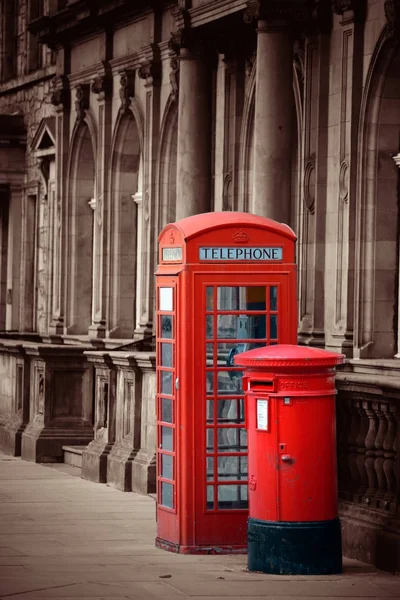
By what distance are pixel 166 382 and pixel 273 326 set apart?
0.91m

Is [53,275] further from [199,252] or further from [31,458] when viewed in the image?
[199,252]

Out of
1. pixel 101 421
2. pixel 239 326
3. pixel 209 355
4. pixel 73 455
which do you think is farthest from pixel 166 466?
pixel 73 455

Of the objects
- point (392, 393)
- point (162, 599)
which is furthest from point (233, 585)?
point (392, 393)

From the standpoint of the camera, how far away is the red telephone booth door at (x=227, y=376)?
12.3m

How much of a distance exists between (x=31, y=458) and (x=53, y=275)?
→ 6.04 meters

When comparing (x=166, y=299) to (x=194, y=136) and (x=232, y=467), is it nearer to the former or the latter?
(x=232, y=467)

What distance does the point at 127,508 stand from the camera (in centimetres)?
1557

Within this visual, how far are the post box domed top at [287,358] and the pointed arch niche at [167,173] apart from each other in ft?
32.1

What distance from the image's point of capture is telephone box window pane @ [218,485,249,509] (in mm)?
12391

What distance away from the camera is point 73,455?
19.5 metres

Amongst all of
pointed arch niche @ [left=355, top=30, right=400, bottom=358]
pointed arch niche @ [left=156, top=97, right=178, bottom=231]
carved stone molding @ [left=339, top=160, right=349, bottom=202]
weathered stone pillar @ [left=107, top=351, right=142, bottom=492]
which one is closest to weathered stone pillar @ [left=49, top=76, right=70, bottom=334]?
pointed arch niche @ [left=156, top=97, right=178, bottom=231]

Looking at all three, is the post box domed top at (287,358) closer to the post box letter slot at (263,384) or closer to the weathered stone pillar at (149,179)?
the post box letter slot at (263,384)

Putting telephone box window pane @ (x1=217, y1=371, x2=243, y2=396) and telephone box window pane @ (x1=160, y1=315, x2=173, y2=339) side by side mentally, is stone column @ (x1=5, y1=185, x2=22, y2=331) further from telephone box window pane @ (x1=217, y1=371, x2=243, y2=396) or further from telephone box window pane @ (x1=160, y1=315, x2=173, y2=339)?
telephone box window pane @ (x1=217, y1=371, x2=243, y2=396)

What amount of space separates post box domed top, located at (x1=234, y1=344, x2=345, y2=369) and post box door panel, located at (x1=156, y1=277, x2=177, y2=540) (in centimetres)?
108
